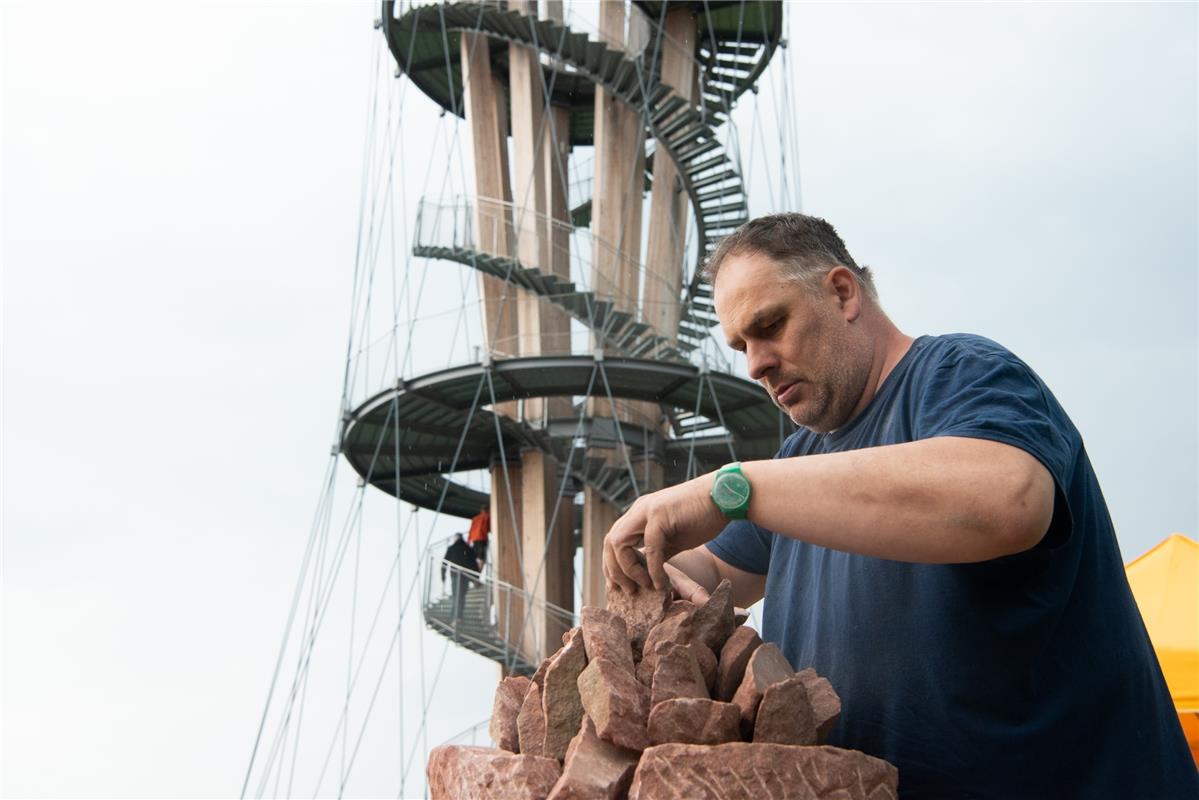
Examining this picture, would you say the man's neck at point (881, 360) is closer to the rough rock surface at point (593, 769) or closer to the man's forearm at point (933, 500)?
the man's forearm at point (933, 500)

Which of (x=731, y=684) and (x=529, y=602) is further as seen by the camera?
(x=529, y=602)

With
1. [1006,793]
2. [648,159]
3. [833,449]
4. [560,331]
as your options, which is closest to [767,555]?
[833,449]

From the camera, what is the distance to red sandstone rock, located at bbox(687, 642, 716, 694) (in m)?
2.68

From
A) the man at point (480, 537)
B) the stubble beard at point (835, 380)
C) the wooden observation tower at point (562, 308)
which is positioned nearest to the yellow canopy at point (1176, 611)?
the stubble beard at point (835, 380)

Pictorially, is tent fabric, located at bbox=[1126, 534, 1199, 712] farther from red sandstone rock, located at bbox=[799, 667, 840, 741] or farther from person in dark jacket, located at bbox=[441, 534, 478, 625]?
person in dark jacket, located at bbox=[441, 534, 478, 625]

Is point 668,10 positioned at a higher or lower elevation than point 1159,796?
higher

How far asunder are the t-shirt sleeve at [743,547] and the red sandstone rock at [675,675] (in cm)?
61

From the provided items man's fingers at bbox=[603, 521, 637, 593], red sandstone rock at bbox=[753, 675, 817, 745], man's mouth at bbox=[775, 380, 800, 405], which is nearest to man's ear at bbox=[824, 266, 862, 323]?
Answer: man's mouth at bbox=[775, 380, 800, 405]

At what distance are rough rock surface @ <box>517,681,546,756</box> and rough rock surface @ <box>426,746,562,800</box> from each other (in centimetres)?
5

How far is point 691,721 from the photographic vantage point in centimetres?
249

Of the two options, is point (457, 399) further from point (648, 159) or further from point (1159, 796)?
point (1159, 796)

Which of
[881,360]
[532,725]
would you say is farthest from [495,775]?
[881,360]

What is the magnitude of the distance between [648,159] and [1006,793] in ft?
78.8

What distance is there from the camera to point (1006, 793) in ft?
8.00
